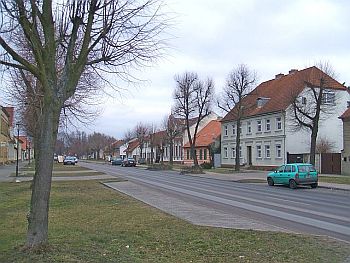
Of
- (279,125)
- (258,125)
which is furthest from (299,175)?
(258,125)

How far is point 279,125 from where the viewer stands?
177 feet

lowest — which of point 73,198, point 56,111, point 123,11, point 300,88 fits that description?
point 73,198

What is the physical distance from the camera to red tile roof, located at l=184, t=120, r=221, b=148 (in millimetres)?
78062

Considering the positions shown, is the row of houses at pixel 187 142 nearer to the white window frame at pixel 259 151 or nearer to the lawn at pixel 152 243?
the white window frame at pixel 259 151

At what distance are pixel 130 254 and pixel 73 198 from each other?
12.4 meters

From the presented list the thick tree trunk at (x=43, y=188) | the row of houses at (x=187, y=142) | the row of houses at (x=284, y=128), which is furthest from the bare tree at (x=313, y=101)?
the thick tree trunk at (x=43, y=188)

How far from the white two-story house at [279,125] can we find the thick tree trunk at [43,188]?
3945 centimetres

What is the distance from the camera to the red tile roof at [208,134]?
78.1 m

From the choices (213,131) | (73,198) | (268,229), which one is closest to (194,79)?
(213,131)

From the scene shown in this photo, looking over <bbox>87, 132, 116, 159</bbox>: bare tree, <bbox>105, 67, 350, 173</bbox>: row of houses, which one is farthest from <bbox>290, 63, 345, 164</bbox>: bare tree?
<bbox>87, 132, 116, 159</bbox>: bare tree

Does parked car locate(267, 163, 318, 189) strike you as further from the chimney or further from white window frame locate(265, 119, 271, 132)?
the chimney

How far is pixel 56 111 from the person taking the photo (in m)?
8.13

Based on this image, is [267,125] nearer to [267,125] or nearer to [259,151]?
[267,125]

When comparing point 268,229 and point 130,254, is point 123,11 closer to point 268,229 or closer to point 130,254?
point 130,254
